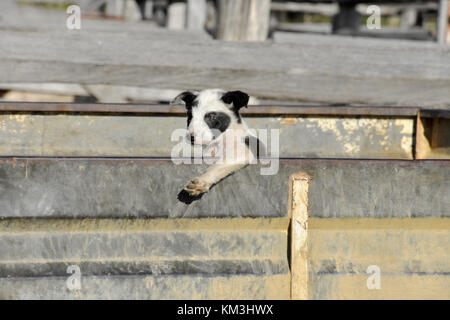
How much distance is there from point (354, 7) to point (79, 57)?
624 centimetres

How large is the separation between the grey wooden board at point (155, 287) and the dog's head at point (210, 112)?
37.0 inches

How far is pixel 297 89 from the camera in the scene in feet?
15.6

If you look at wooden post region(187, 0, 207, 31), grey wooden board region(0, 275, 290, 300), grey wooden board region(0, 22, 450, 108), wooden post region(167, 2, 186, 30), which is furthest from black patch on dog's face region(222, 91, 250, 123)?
wooden post region(167, 2, 186, 30)

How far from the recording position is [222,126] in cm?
343

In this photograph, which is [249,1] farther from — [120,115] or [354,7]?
[354,7]

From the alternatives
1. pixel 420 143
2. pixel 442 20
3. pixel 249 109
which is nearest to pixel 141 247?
pixel 249 109

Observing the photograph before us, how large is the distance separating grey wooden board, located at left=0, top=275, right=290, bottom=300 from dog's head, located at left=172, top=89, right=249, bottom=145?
0.94 metres

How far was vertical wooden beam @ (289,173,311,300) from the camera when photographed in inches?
99.7

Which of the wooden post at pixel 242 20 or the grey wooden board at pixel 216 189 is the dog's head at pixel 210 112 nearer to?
the grey wooden board at pixel 216 189

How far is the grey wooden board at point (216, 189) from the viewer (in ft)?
8.18

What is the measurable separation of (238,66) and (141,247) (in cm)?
245

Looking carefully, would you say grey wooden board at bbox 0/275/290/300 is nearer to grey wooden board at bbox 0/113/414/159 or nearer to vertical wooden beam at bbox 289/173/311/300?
vertical wooden beam at bbox 289/173/311/300

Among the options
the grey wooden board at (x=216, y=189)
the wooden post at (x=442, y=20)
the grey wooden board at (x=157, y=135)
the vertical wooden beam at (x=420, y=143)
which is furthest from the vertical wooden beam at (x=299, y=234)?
the wooden post at (x=442, y=20)

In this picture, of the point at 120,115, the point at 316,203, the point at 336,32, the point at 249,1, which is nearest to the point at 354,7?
the point at 336,32
